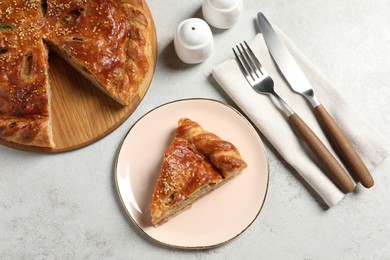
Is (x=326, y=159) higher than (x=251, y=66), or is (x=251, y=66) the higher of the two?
(x=251, y=66)

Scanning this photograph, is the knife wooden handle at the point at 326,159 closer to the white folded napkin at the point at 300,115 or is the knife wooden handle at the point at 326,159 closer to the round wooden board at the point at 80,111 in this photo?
the white folded napkin at the point at 300,115

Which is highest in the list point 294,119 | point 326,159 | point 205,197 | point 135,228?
point 294,119

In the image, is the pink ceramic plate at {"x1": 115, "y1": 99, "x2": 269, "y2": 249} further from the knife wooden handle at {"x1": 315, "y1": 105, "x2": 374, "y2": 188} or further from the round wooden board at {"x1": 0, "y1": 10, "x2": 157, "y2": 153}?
the knife wooden handle at {"x1": 315, "y1": 105, "x2": 374, "y2": 188}

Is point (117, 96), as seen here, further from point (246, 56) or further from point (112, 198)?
point (246, 56)

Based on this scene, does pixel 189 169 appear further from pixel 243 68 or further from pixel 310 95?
pixel 310 95

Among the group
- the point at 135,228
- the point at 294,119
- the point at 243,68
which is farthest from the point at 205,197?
the point at 243,68

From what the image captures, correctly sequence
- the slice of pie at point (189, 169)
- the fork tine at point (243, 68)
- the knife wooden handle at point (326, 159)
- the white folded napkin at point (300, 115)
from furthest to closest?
1. the fork tine at point (243, 68)
2. the white folded napkin at point (300, 115)
3. the knife wooden handle at point (326, 159)
4. the slice of pie at point (189, 169)

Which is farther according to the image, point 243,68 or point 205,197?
point 243,68

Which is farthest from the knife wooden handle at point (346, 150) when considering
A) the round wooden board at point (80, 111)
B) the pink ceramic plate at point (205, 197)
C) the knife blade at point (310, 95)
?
the round wooden board at point (80, 111)
